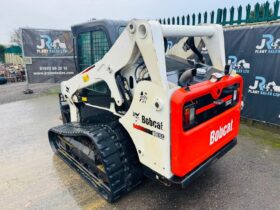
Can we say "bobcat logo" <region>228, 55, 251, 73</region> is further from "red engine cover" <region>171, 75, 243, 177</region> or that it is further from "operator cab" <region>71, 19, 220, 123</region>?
"red engine cover" <region>171, 75, 243, 177</region>

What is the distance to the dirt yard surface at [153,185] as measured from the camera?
2383 millimetres

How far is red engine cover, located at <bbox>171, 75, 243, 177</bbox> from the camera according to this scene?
5.87 ft

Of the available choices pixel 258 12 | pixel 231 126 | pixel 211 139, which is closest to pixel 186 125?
pixel 211 139

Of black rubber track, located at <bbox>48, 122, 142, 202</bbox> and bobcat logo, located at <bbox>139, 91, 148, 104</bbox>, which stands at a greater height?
bobcat logo, located at <bbox>139, 91, 148, 104</bbox>

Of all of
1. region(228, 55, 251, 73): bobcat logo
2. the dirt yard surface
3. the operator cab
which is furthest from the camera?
region(228, 55, 251, 73): bobcat logo

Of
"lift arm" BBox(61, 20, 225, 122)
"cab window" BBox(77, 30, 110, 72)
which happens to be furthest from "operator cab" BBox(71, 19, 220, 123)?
"lift arm" BBox(61, 20, 225, 122)

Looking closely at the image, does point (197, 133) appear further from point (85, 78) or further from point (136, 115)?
point (85, 78)

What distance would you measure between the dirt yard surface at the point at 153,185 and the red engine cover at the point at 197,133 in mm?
552

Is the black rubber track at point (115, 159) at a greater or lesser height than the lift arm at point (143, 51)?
lesser

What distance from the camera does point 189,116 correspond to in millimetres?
1972

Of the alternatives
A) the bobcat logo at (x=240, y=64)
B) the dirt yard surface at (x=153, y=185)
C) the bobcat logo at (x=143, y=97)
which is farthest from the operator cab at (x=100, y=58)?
the bobcat logo at (x=240, y=64)

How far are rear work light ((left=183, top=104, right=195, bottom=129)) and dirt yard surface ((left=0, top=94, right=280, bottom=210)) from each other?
95 centimetres

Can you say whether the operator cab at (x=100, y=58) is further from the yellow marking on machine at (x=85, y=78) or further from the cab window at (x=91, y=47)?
the yellow marking on machine at (x=85, y=78)

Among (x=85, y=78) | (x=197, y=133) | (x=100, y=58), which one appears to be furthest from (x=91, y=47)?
(x=197, y=133)
